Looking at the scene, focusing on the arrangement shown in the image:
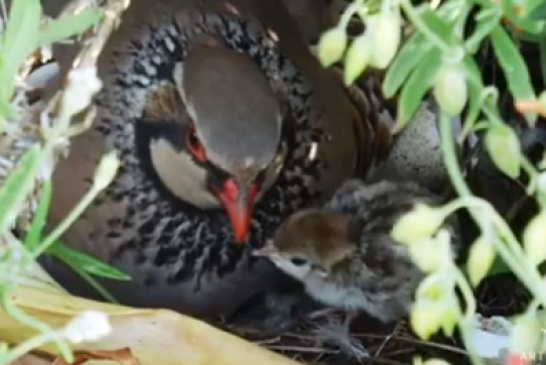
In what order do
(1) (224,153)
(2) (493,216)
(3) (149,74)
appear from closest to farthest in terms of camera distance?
(2) (493,216), (1) (224,153), (3) (149,74)

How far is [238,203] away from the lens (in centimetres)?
138

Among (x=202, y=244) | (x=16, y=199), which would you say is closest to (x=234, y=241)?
(x=202, y=244)

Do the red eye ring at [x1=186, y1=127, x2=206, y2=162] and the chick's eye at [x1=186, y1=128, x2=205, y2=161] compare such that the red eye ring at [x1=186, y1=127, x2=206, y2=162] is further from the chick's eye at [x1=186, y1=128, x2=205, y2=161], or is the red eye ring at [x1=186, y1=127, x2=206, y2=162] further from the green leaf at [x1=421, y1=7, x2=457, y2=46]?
the green leaf at [x1=421, y1=7, x2=457, y2=46]

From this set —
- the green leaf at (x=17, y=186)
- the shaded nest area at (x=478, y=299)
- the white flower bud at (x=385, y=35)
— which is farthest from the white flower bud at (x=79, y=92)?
the shaded nest area at (x=478, y=299)

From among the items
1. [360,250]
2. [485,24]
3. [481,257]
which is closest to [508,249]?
[481,257]

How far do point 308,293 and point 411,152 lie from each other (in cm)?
24

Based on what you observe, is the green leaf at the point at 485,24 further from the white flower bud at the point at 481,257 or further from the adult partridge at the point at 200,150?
the adult partridge at the point at 200,150

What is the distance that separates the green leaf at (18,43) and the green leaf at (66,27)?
43mm

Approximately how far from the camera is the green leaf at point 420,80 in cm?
72

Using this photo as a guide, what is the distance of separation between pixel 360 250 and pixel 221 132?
219 mm

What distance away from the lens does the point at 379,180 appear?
148 centimetres

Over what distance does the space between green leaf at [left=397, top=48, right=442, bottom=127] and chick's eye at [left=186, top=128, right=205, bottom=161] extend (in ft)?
2.13

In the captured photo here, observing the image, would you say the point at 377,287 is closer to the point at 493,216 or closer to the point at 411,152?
the point at 411,152

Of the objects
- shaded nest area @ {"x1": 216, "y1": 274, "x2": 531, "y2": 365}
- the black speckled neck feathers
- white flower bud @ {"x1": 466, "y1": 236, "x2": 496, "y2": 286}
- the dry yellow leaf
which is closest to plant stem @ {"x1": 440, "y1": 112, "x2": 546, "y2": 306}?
white flower bud @ {"x1": 466, "y1": 236, "x2": 496, "y2": 286}
